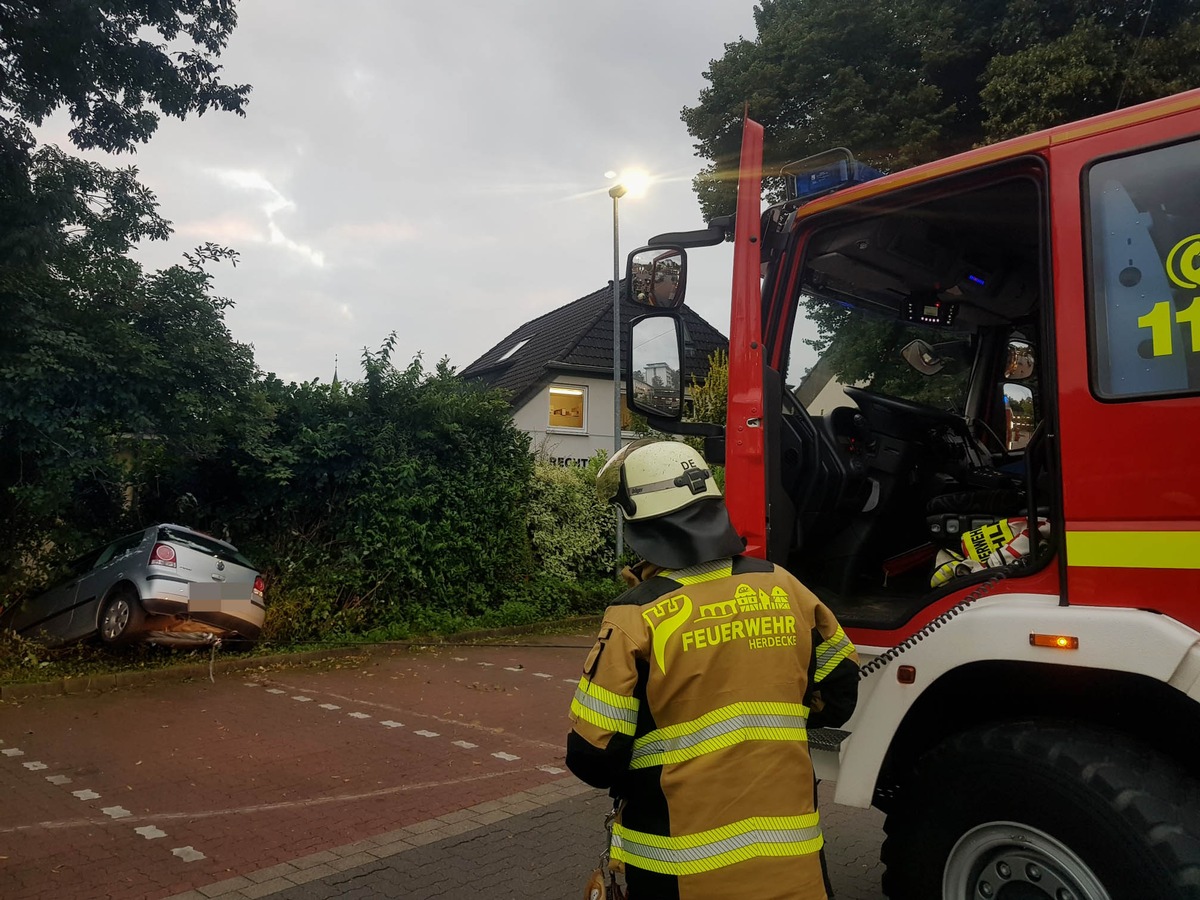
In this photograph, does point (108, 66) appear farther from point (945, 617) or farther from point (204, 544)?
point (945, 617)

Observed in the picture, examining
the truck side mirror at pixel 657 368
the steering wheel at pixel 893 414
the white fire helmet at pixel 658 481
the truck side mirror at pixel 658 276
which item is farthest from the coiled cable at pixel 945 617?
the truck side mirror at pixel 658 276

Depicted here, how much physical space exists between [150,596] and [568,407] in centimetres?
1541

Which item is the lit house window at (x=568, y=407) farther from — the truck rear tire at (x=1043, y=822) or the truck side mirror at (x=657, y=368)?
the truck rear tire at (x=1043, y=822)

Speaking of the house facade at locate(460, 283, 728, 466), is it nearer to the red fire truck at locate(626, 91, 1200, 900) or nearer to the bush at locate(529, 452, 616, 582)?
the bush at locate(529, 452, 616, 582)

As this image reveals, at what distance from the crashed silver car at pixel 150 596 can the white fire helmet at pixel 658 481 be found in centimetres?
771

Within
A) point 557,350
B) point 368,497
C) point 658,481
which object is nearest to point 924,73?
point 368,497

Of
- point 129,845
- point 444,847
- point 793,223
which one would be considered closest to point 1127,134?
point 793,223

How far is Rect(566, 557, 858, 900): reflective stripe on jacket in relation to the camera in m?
2.06

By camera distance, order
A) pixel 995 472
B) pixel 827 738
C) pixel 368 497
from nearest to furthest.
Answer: pixel 827 738, pixel 995 472, pixel 368 497

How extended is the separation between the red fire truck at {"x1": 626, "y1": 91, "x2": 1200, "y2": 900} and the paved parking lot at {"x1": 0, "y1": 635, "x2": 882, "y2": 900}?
187 centimetres

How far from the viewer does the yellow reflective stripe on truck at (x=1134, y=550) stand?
220 centimetres

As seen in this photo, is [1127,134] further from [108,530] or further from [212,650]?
[108,530]

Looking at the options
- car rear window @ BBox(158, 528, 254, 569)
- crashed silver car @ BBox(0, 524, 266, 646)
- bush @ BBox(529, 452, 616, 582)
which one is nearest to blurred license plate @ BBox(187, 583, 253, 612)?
crashed silver car @ BBox(0, 524, 266, 646)

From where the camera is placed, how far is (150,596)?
8.57 m
